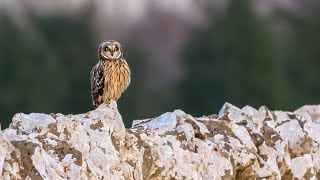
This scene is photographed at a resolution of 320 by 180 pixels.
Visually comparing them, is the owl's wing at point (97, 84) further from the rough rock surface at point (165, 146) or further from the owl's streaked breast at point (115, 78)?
the rough rock surface at point (165, 146)

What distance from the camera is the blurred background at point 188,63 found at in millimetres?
48719

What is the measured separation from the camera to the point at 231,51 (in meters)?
55.6

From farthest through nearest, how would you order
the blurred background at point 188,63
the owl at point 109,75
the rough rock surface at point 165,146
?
the blurred background at point 188,63 < the owl at point 109,75 < the rough rock surface at point 165,146

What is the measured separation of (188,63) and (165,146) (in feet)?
149

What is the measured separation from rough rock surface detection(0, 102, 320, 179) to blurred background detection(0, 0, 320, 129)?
30.5m

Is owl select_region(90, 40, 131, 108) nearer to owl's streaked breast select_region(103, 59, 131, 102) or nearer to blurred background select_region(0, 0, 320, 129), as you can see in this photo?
owl's streaked breast select_region(103, 59, 131, 102)

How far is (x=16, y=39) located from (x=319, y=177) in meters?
42.1

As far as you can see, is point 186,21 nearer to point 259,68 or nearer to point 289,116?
point 259,68

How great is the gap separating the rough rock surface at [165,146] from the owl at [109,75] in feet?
4.53

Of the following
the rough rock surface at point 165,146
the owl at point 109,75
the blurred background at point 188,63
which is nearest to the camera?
the rough rock surface at point 165,146

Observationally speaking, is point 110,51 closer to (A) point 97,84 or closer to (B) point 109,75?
(B) point 109,75

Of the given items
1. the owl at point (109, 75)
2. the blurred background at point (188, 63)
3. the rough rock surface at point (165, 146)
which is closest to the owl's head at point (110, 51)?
the owl at point (109, 75)

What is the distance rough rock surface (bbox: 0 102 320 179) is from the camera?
992cm

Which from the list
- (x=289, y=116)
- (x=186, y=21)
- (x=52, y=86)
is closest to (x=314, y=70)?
(x=52, y=86)
